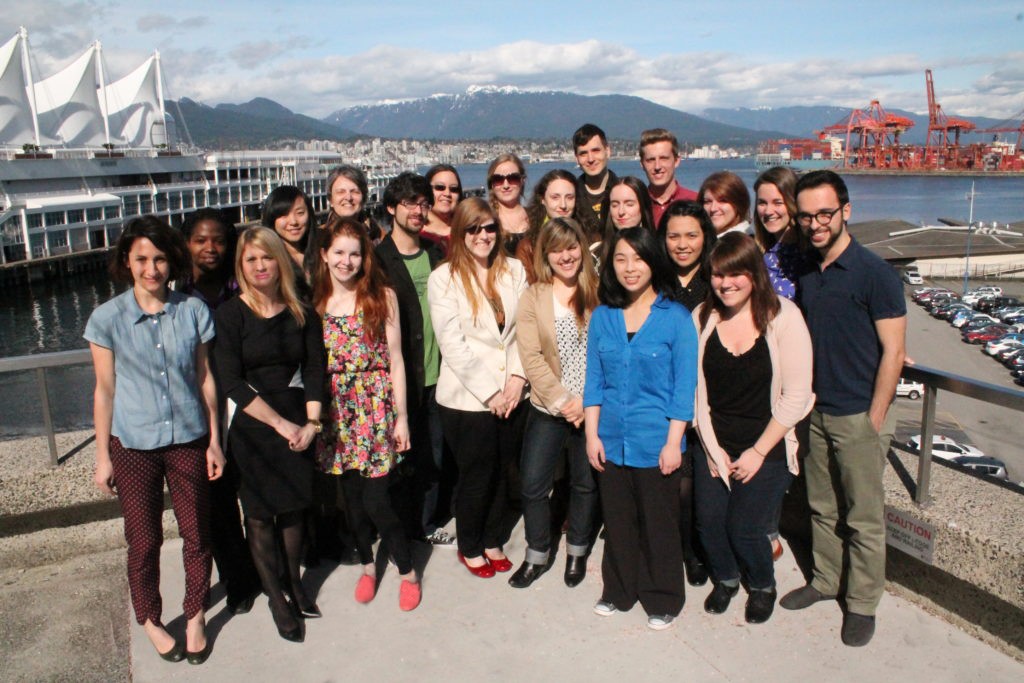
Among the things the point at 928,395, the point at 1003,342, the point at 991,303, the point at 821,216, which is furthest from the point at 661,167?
the point at 991,303

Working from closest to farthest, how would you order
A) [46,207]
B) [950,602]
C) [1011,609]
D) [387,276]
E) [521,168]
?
[1011,609]
[950,602]
[387,276]
[521,168]
[46,207]

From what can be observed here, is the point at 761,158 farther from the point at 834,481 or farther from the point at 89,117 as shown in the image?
Answer: the point at 834,481

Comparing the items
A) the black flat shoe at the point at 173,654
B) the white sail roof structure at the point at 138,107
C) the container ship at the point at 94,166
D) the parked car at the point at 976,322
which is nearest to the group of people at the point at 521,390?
the black flat shoe at the point at 173,654

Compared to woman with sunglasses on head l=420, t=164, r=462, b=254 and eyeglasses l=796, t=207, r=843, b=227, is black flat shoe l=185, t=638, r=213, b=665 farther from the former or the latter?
eyeglasses l=796, t=207, r=843, b=227

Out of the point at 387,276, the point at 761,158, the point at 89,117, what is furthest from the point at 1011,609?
the point at 761,158

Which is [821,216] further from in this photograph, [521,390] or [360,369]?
[360,369]

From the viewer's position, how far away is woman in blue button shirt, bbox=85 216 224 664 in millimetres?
2508

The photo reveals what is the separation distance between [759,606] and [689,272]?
137cm

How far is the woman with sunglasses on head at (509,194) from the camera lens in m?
3.71

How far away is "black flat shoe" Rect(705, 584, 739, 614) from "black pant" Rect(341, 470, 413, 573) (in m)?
1.25

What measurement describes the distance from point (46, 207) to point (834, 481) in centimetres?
5042

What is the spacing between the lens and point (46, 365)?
317 cm

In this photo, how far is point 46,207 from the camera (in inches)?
1695

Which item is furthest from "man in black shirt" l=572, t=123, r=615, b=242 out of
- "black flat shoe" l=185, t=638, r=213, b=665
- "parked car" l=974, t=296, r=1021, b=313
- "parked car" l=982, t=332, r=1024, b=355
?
→ "parked car" l=974, t=296, r=1021, b=313
